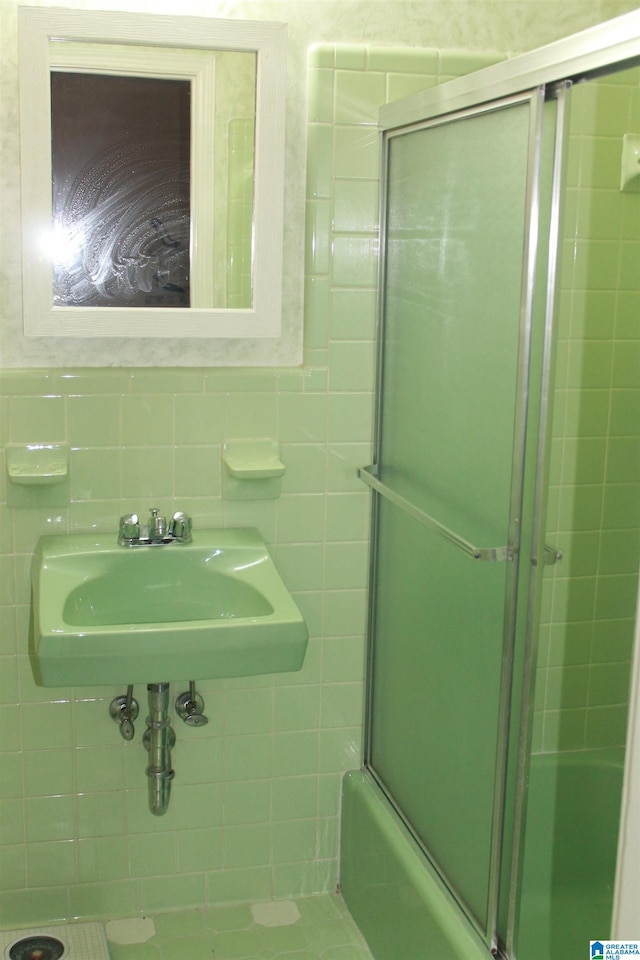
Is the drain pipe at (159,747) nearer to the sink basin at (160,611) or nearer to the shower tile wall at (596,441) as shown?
the sink basin at (160,611)

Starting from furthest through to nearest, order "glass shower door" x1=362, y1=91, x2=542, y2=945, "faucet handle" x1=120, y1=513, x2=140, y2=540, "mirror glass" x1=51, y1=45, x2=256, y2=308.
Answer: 1. "faucet handle" x1=120, y1=513, x2=140, y2=540
2. "mirror glass" x1=51, y1=45, x2=256, y2=308
3. "glass shower door" x1=362, y1=91, x2=542, y2=945

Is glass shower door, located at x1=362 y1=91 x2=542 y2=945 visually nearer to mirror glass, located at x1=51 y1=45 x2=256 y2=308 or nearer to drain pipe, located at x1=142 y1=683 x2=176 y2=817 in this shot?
mirror glass, located at x1=51 y1=45 x2=256 y2=308

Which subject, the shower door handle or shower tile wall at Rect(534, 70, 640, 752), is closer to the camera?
shower tile wall at Rect(534, 70, 640, 752)

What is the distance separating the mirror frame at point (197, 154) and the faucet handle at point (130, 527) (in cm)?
37

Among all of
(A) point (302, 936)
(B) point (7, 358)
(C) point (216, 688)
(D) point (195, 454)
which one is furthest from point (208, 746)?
(B) point (7, 358)

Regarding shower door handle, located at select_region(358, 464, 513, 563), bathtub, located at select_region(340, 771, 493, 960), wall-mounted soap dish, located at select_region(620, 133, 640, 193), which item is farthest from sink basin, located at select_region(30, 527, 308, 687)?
wall-mounted soap dish, located at select_region(620, 133, 640, 193)

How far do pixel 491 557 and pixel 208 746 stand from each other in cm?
95

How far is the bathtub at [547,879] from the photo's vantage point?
1.61 m

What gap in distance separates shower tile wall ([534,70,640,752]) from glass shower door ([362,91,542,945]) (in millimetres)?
79

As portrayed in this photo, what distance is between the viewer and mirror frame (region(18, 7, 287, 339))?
2014 mm

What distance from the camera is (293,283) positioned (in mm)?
2244

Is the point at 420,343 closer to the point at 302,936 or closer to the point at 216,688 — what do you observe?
the point at 216,688

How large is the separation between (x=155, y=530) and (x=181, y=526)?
53mm

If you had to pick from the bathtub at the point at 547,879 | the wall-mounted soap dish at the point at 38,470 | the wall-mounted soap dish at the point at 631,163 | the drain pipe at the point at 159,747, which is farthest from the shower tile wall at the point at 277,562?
the wall-mounted soap dish at the point at 631,163
